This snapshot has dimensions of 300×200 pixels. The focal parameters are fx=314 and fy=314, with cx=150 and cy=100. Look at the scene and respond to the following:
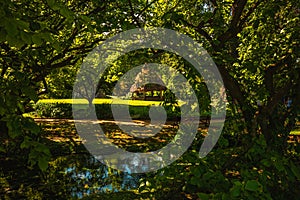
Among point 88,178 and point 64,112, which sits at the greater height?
point 64,112

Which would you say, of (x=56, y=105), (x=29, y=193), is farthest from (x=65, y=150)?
(x=56, y=105)

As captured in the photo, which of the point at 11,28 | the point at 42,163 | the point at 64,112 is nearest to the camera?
the point at 11,28

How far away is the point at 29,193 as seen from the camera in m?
7.41

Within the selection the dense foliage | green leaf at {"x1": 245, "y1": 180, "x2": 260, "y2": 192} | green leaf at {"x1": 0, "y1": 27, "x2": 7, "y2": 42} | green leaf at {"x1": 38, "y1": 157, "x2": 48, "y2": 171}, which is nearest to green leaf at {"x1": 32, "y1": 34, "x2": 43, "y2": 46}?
the dense foliage

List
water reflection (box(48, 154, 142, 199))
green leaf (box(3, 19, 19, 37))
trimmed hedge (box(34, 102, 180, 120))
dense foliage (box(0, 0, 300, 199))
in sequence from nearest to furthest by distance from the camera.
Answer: green leaf (box(3, 19, 19, 37))
dense foliage (box(0, 0, 300, 199))
water reflection (box(48, 154, 142, 199))
trimmed hedge (box(34, 102, 180, 120))

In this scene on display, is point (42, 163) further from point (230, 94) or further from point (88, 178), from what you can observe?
point (88, 178)

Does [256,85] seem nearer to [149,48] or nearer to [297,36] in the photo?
[297,36]

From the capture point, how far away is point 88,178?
866 centimetres

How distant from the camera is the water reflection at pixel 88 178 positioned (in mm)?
7704

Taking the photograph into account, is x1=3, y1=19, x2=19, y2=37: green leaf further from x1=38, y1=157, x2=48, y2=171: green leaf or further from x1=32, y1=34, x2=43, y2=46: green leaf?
x1=38, y1=157, x2=48, y2=171: green leaf

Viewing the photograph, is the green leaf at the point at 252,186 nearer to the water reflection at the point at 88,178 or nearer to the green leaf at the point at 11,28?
the green leaf at the point at 11,28

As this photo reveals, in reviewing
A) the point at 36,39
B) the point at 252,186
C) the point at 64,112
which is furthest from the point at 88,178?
the point at 64,112

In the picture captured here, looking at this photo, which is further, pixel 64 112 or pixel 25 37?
pixel 64 112

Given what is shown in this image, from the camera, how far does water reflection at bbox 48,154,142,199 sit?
7.70 metres
